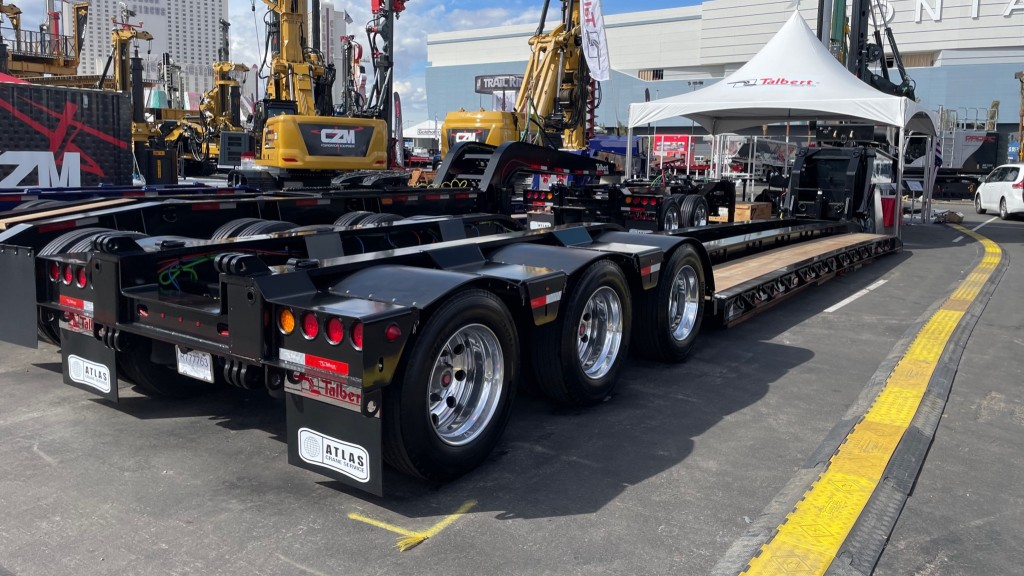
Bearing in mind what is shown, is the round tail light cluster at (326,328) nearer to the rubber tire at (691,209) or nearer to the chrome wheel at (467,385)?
the chrome wheel at (467,385)

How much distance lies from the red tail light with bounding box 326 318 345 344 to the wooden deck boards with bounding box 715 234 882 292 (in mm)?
4521

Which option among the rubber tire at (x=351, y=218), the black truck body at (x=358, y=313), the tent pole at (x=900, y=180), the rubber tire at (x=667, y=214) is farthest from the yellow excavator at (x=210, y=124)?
the black truck body at (x=358, y=313)

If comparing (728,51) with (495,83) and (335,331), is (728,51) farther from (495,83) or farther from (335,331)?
(335,331)

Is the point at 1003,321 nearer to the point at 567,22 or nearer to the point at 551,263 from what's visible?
the point at 551,263

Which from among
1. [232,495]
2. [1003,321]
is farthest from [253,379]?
[1003,321]

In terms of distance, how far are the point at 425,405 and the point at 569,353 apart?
4.60 ft

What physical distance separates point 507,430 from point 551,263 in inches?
41.3

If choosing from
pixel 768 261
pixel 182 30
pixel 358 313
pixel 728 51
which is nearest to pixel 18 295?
pixel 358 313

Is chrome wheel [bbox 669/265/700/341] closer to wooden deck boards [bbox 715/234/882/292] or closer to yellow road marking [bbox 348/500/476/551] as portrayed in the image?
wooden deck boards [bbox 715/234/882/292]

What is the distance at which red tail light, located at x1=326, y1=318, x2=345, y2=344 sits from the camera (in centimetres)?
329

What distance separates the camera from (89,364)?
4461 millimetres

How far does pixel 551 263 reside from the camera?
4852 millimetres

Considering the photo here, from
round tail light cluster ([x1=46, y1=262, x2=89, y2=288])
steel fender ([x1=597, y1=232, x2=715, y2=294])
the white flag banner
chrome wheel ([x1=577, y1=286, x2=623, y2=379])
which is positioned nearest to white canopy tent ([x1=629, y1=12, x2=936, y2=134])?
the white flag banner

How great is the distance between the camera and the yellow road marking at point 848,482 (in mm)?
3229
